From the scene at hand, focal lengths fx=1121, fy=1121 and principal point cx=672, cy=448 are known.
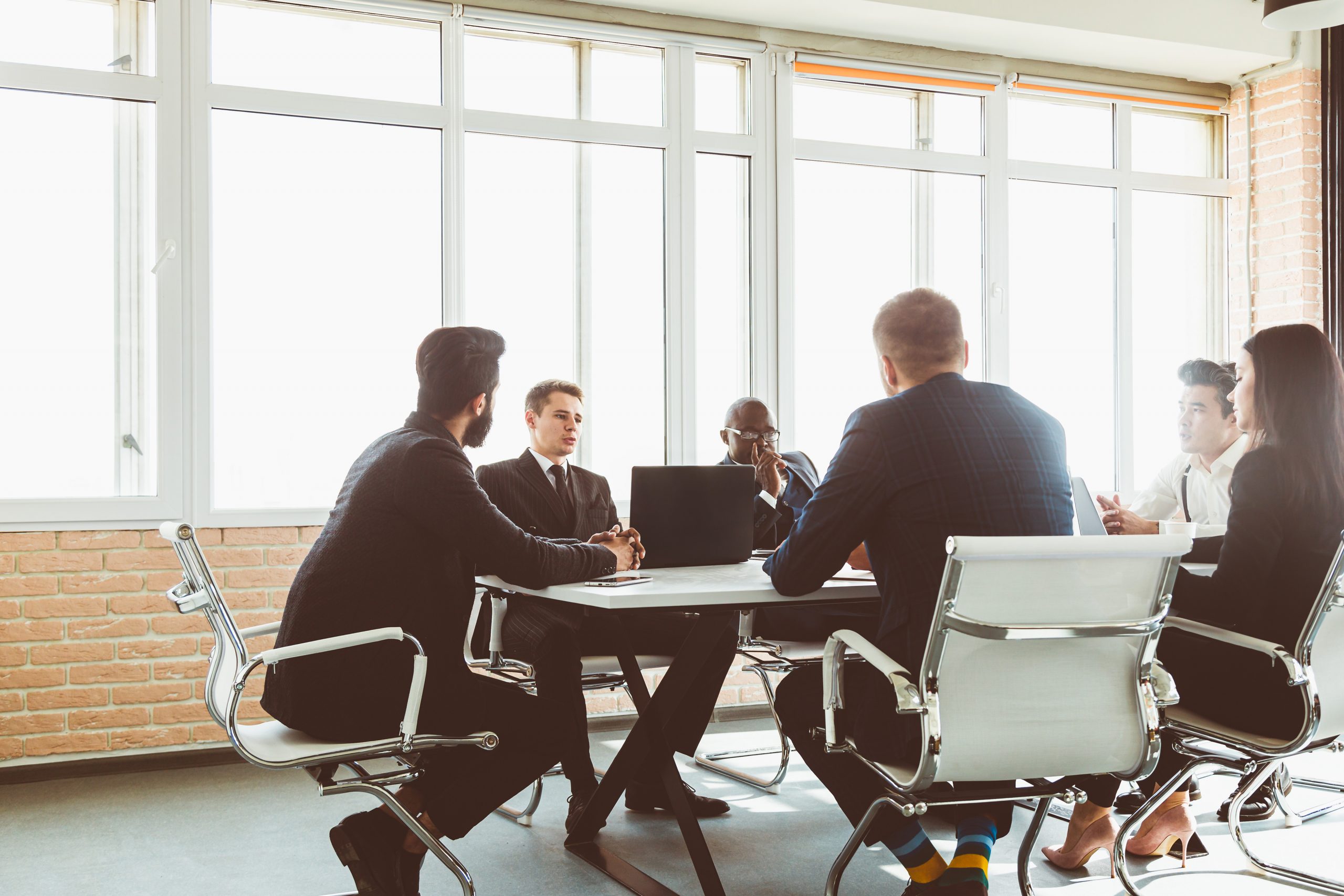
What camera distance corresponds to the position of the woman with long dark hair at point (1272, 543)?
8.49ft

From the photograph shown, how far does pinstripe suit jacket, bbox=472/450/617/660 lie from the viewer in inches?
146

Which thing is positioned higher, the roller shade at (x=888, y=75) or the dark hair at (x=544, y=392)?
the roller shade at (x=888, y=75)

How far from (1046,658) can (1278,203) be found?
4834mm

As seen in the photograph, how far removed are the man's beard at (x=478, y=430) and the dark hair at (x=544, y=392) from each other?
1200 mm

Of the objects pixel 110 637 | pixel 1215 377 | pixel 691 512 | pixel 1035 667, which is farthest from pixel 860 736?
pixel 110 637

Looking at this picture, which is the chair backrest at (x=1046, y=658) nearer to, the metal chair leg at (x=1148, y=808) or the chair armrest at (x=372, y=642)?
the metal chair leg at (x=1148, y=808)

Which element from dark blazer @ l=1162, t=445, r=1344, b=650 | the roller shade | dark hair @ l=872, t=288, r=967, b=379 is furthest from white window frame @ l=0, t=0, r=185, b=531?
dark blazer @ l=1162, t=445, r=1344, b=650

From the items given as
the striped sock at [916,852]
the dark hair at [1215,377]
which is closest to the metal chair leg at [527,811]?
the striped sock at [916,852]

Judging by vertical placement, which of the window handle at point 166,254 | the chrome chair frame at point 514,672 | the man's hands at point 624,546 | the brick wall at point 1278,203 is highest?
the brick wall at point 1278,203

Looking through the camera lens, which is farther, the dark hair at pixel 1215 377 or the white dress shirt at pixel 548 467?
the dark hair at pixel 1215 377

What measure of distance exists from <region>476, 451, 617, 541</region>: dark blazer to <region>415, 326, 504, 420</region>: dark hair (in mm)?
1117

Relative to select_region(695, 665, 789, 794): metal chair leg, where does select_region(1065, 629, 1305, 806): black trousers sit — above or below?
above

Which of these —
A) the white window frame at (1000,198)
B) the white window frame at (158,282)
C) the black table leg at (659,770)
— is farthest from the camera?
the white window frame at (1000,198)

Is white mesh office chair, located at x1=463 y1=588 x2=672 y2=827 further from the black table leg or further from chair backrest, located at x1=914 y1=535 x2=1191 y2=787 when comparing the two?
chair backrest, located at x1=914 y1=535 x2=1191 y2=787
